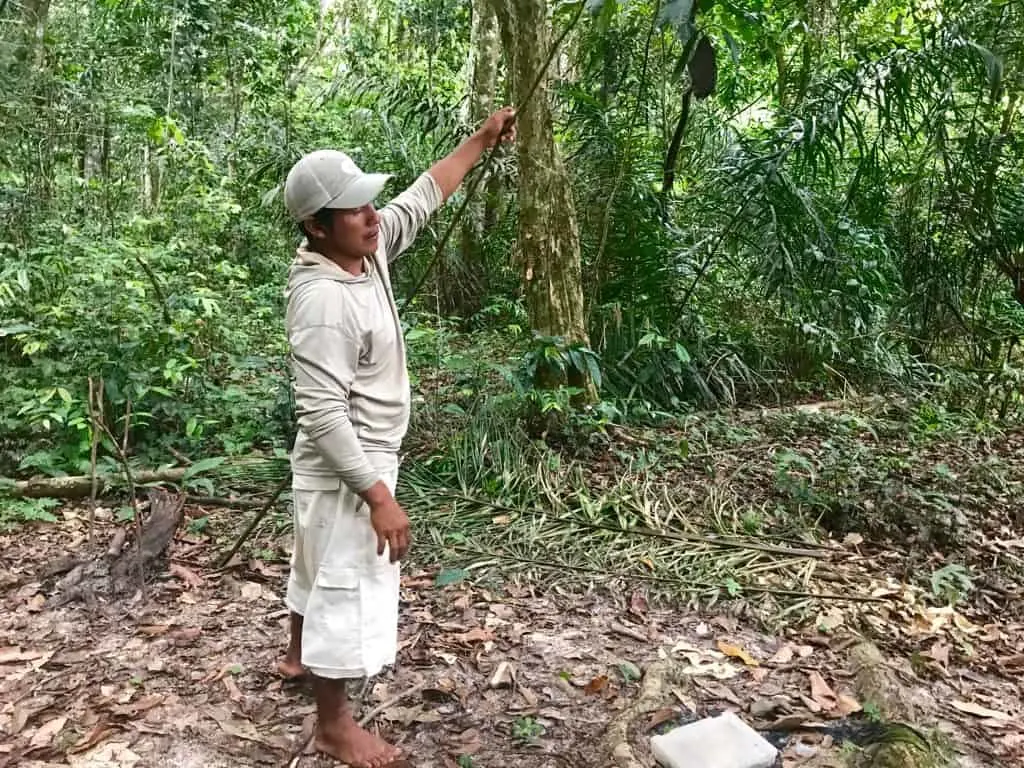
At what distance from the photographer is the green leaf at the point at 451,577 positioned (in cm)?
327

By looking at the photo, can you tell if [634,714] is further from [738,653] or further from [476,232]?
[476,232]

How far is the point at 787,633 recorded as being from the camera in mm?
2938

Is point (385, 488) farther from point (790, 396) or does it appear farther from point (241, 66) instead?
point (241, 66)

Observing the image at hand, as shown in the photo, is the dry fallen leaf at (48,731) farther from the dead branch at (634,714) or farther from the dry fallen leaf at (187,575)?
the dead branch at (634,714)

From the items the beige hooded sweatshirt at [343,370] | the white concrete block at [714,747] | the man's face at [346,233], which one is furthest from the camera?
the white concrete block at [714,747]

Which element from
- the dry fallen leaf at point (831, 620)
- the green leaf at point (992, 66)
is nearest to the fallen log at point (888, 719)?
the dry fallen leaf at point (831, 620)

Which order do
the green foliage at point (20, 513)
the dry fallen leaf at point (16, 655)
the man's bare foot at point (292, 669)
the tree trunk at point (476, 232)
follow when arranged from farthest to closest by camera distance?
the tree trunk at point (476, 232) → the green foliage at point (20, 513) → the dry fallen leaf at point (16, 655) → the man's bare foot at point (292, 669)

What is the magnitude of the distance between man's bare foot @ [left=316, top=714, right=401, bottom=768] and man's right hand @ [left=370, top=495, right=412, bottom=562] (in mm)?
575

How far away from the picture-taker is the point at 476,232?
7664 millimetres

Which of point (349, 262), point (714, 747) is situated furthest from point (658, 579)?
point (349, 262)

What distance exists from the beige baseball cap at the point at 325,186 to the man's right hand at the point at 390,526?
74 cm

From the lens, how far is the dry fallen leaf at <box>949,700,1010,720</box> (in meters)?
2.51

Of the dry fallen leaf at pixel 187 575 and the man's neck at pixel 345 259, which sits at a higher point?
the man's neck at pixel 345 259

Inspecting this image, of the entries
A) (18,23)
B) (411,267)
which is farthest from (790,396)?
(18,23)
